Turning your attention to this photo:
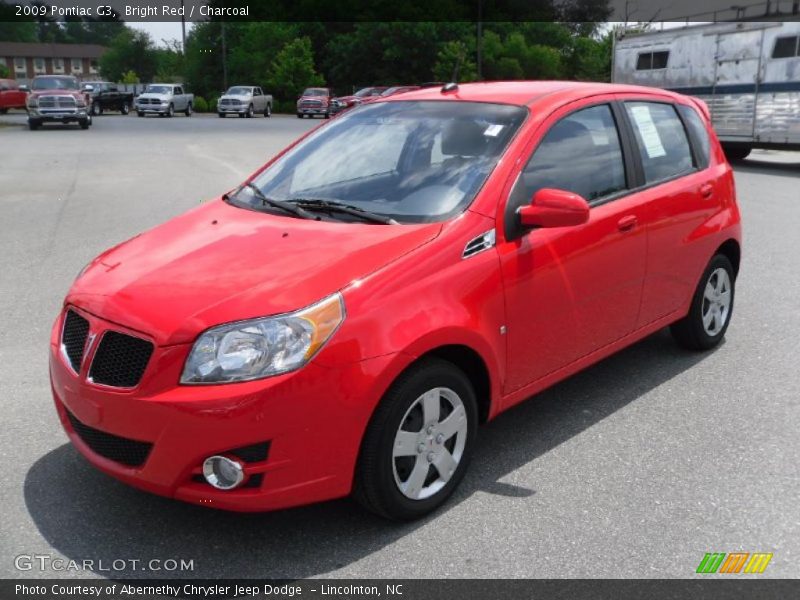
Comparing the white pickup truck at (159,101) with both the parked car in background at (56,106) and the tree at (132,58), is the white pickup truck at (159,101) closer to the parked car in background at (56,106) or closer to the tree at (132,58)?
the parked car in background at (56,106)

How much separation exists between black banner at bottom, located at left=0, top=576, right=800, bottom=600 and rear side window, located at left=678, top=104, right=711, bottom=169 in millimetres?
3011

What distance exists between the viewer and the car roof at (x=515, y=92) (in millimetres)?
4164

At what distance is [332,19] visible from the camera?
218 ft

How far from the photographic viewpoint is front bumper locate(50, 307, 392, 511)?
2.82 metres

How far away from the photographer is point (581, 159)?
418 centimetres

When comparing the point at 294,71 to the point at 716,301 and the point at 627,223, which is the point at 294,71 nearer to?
the point at 716,301

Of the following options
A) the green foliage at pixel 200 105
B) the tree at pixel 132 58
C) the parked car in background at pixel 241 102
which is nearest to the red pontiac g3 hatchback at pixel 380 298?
the parked car in background at pixel 241 102

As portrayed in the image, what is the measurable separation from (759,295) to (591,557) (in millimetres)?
4595

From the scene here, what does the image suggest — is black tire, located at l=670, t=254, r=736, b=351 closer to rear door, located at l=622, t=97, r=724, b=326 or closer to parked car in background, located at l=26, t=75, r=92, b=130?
rear door, located at l=622, t=97, r=724, b=326

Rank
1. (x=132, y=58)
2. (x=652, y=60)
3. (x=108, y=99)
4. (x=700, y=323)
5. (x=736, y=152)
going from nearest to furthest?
(x=700, y=323) < (x=736, y=152) < (x=652, y=60) < (x=108, y=99) < (x=132, y=58)

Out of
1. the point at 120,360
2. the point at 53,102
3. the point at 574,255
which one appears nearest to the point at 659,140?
the point at 574,255

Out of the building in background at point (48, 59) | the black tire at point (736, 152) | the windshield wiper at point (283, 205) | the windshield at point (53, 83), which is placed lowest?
the black tire at point (736, 152)

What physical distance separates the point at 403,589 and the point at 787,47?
17465mm

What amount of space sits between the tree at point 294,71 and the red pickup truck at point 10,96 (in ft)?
62.8
